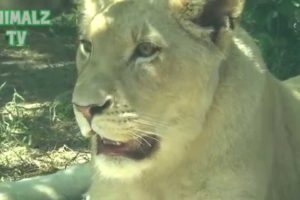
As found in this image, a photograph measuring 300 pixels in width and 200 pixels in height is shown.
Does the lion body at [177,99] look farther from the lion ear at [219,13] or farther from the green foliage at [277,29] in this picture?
the green foliage at [277,29]

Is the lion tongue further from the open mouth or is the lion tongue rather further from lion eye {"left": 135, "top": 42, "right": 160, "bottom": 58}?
lion eye {"left": 135, "top": 42, "right": 160, "bottom": 58}

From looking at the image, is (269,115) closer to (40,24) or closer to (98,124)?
(98,124)

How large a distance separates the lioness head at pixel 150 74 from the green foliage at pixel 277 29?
1665mm

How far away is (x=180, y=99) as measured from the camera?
2916 millimetres

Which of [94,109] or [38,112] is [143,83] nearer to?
[94,109]

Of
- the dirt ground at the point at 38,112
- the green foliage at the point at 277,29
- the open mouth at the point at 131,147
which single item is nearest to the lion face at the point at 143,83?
the open mouth at the point at 131,147

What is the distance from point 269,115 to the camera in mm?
3320

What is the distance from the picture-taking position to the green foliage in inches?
180

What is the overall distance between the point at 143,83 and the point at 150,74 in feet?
0.13

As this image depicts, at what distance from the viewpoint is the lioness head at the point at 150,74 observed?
2850 mm

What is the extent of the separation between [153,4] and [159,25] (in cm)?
9

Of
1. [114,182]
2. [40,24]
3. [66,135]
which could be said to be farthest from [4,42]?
[114,182]

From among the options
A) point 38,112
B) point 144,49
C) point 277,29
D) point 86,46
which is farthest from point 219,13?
point 38,112

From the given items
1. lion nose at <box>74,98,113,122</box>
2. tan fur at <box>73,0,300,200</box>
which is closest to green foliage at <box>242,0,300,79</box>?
tan fur at <box>73,0,300,200</box>
